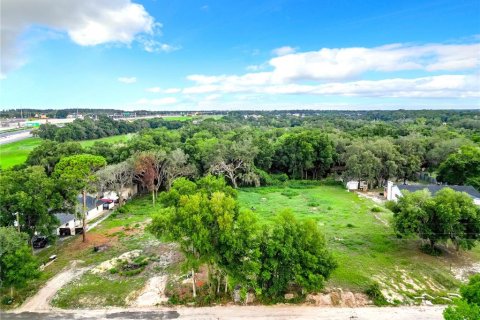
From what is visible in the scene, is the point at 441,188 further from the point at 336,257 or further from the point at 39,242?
the point at 39,242

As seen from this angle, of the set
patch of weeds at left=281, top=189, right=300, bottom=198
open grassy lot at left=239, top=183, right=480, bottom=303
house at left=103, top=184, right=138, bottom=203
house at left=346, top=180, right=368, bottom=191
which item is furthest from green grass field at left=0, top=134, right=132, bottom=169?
house at left=346, top=180, right=368, bottom=191

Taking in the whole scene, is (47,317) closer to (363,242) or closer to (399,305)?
(399,305)

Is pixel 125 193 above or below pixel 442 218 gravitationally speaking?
below

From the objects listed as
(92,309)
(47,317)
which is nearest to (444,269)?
(92,309)

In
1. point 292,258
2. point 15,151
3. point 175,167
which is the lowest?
point 292,258

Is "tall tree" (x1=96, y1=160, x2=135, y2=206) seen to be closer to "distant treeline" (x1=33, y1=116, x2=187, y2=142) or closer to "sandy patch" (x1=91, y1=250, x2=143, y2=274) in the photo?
"sandy patch" (x1=91, y1=250, x2=143, y2=274)

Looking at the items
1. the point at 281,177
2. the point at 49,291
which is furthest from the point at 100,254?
the point at 281,177
